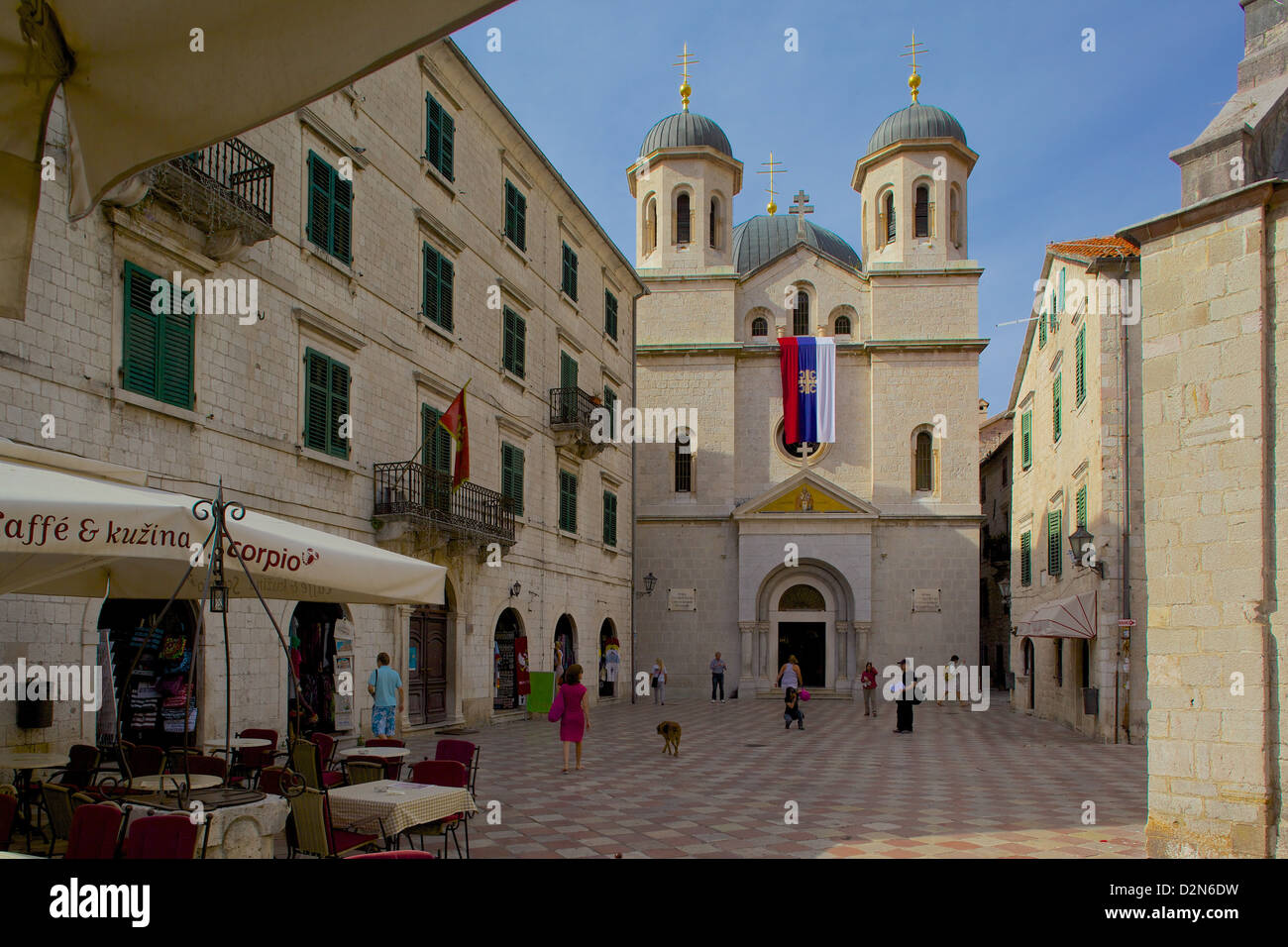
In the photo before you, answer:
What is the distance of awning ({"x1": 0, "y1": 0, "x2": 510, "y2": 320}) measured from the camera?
2281mm

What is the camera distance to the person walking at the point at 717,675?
31.9 metres

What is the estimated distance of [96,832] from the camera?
5.38 m

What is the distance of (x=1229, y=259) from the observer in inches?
342

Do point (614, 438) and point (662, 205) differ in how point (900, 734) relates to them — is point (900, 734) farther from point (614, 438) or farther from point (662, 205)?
point (662, 205)

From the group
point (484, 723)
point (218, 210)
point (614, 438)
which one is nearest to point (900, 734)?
point (484, 723)

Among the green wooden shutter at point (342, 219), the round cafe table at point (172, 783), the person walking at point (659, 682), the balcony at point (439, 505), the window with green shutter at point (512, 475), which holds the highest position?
the green wooden shutter at point (342, 219)

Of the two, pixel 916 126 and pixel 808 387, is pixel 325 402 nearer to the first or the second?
pixel 808 387

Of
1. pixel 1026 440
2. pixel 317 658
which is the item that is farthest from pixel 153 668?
pixel 1026 440

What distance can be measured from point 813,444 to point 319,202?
23.1m

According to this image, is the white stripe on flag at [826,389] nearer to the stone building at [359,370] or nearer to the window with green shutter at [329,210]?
the stone building at [359,370]

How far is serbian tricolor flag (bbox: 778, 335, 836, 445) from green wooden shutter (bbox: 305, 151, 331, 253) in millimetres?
20786

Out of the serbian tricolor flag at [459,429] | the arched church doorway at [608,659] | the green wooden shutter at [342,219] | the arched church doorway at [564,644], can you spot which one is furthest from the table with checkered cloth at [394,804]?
the arched church doorway at [608,659]

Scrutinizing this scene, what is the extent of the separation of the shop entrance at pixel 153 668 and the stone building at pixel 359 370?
78 millimetres

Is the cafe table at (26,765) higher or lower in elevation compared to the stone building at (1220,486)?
lower
